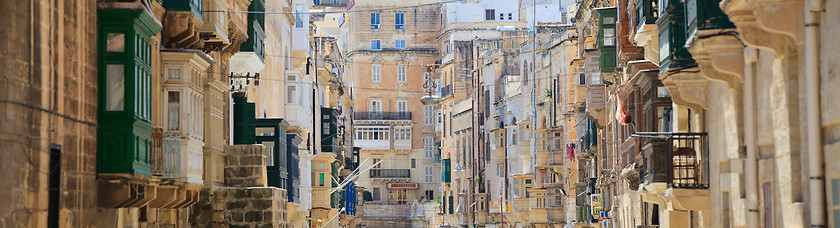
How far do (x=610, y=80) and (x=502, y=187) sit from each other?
3435cm

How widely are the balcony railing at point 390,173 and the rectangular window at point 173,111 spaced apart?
72649mm

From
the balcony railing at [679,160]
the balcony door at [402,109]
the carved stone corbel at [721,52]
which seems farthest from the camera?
the balcony door at [402,109]

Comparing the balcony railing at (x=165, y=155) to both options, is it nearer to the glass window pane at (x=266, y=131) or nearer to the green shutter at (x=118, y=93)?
the green shutter at (x=118, y=93)

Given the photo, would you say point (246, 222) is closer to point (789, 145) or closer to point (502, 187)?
point (789, 145)

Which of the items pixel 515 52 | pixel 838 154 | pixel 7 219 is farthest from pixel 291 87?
pixel 515 52

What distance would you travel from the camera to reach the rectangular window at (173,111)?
70.4ft

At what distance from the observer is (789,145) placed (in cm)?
1427

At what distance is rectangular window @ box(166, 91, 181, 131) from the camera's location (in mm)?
21453

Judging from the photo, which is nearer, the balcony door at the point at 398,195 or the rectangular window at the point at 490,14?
the rectangular window at the point at 490,14

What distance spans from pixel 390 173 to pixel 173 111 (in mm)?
72883

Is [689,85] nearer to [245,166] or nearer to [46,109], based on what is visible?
[46,109]

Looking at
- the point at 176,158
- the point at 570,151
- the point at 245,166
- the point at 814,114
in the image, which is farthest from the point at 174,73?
the point at 570,151

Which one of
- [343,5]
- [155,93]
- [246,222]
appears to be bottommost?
[246,222]

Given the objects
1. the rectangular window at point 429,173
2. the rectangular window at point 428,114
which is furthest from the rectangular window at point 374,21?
the rectangular window at point 429,173
